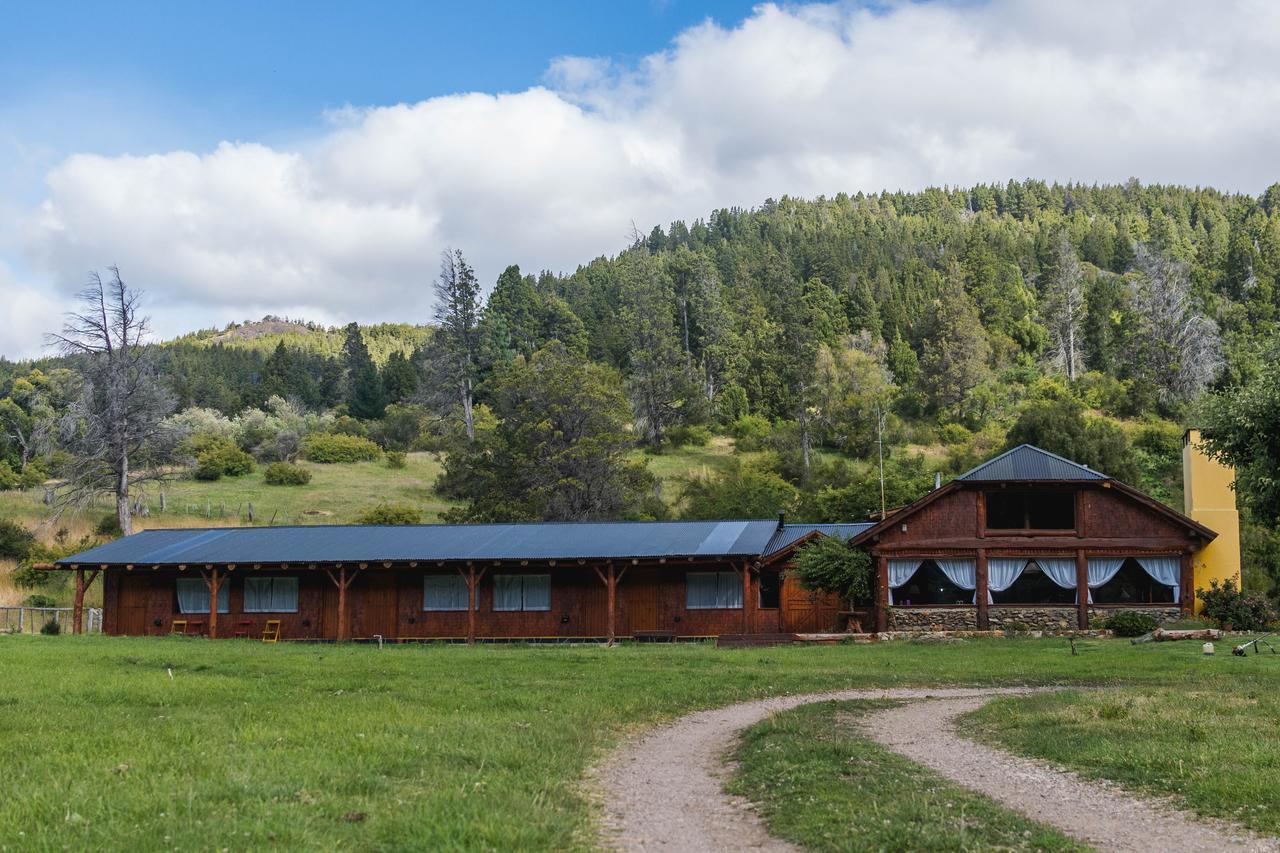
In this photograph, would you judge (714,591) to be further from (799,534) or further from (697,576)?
(799,534)

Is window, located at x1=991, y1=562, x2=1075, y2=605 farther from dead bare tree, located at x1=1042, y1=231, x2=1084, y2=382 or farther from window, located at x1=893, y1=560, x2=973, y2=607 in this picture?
dead bare tree, located at x1=1042, y1=231, x2=1084, y2=382

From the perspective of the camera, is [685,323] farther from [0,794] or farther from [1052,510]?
[0,794]

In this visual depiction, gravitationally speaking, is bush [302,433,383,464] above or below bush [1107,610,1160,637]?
above

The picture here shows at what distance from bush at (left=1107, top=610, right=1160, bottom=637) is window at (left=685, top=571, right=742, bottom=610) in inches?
438

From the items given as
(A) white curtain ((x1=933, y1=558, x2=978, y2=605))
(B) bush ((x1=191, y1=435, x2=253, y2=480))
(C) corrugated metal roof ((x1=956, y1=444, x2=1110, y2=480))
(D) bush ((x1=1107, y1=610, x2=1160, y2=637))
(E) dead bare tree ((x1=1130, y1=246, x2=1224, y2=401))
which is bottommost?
(D) bush ((x1=1107, y1=610, x2=1160, y2=637))

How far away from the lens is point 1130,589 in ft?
119

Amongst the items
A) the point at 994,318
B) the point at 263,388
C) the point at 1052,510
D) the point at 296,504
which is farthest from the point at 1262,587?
the point at 263,388

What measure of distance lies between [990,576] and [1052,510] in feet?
10.7

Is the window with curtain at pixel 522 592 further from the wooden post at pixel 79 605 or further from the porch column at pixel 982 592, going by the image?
the porch column at pixel 982 592

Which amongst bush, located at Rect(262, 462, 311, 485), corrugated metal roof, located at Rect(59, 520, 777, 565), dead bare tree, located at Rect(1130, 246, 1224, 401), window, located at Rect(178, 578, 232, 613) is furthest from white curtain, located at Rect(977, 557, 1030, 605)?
bush, located at Rect(262, 462, 311, 485)

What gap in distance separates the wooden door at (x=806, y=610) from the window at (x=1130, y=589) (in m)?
8.20

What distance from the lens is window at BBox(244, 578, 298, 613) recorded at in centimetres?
3728

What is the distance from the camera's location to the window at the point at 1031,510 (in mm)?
36688

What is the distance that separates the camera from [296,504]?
69375 mm
